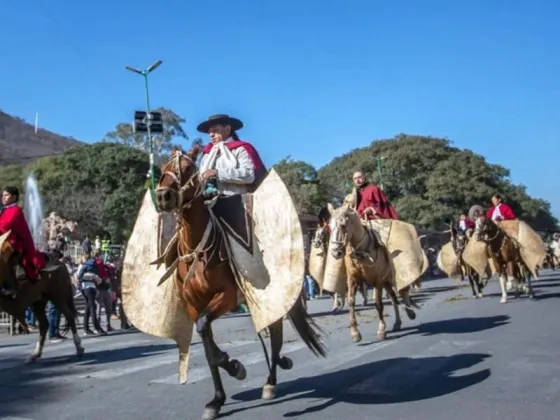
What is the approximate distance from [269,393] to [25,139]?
13325 cm

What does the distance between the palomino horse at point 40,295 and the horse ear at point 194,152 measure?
16.8 feet

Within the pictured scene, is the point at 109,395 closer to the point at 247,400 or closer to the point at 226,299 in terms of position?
the point at 247,400

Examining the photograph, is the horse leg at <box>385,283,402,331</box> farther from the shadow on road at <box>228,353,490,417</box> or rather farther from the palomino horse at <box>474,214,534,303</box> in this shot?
the palomino horse at <box>474,214,534,303</box>

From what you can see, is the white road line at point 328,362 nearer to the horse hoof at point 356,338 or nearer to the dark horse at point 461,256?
the horse hoof at point 356,338

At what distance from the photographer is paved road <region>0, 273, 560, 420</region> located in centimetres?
646

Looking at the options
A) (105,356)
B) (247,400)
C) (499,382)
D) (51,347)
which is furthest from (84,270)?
(499,382)

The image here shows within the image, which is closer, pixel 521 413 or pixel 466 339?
pixel 521 413

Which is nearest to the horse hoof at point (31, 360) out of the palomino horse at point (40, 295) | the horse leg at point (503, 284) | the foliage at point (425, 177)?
the palomino horse at point (40, 295)

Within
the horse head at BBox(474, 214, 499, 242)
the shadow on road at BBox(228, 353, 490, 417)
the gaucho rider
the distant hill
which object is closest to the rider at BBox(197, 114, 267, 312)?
the shadow on road at BBox(228, 353, 490, 417)

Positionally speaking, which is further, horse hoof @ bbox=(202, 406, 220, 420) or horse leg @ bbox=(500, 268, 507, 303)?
horse leg @ bbox=(500, 268, 507, 303)

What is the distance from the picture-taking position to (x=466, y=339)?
10.5 meters

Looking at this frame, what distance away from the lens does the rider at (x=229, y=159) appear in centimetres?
716

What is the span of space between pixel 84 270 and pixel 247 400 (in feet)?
32.3

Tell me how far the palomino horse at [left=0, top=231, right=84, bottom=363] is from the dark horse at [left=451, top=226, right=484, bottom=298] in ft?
39.2
